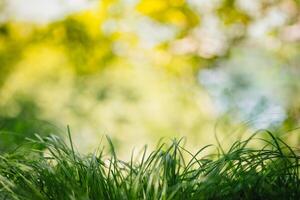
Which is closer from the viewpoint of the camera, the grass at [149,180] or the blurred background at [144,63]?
the grass at [149,180]

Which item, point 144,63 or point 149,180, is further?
point 144,63

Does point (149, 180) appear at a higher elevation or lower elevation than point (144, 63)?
lower

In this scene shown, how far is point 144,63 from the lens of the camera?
3.46m

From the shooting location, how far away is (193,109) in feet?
10.7

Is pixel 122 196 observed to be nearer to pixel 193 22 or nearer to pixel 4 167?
pixel 4 167

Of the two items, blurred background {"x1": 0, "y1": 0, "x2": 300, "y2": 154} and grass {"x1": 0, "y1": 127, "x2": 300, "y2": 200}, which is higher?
blurred background {"x1": 0, "y1": 0, "x2": 300, "y2": 154}

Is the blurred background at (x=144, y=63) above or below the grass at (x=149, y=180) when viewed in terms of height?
above

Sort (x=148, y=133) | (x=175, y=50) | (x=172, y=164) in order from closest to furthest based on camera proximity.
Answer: (x=172, y=164)
(x=175, y=50)
(x=148, y=133)

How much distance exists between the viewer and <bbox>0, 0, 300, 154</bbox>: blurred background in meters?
2.79

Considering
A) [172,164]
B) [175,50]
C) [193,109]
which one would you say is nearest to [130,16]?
[175,50]

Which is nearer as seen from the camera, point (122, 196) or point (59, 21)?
point (122, 196)

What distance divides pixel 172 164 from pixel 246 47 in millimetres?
2314

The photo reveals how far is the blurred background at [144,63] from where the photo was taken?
2.79 m

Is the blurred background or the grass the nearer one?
the grass
